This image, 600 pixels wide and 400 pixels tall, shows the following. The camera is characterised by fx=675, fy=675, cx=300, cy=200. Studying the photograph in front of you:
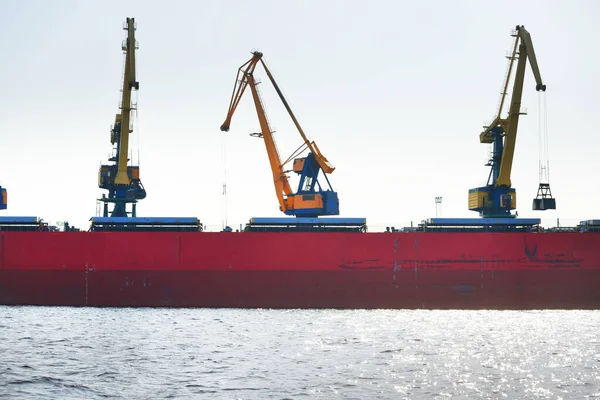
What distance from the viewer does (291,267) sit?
43062mm

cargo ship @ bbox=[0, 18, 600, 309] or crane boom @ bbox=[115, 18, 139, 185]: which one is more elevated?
crane boom @ bbox=[115, 18, 139, 185]

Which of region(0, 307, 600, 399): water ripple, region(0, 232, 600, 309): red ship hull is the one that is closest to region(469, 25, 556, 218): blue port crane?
region(0, 232, 600, 309): red ship hull

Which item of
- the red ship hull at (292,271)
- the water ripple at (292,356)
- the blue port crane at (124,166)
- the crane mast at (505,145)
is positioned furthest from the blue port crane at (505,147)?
the blue port crane at (124,166)

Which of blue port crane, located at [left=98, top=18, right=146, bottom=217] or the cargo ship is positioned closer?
the cargo ship

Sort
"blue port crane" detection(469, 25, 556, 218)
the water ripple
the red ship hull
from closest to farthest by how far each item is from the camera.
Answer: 1. the water ripple
2. the red ship hull
3. "blue port crane" detection(469, 25, 556, 218)

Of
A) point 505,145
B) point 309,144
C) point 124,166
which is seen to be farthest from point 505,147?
point 124,166

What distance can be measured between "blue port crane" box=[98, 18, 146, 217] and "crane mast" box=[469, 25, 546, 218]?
84.9 ft

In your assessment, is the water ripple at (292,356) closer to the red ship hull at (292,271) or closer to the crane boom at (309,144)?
the red ship hull at (292,271)

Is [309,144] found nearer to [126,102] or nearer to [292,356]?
[126,102]

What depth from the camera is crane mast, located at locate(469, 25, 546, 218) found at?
5009cm

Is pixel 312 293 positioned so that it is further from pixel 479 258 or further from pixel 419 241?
pixel 479 258

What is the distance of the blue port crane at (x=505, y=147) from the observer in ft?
164

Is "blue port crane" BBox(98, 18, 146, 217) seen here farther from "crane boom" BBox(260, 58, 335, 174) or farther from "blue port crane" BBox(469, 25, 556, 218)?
"blue port crane" BBox(469, 25, 556, 218)

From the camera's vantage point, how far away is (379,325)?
34.1 metres
